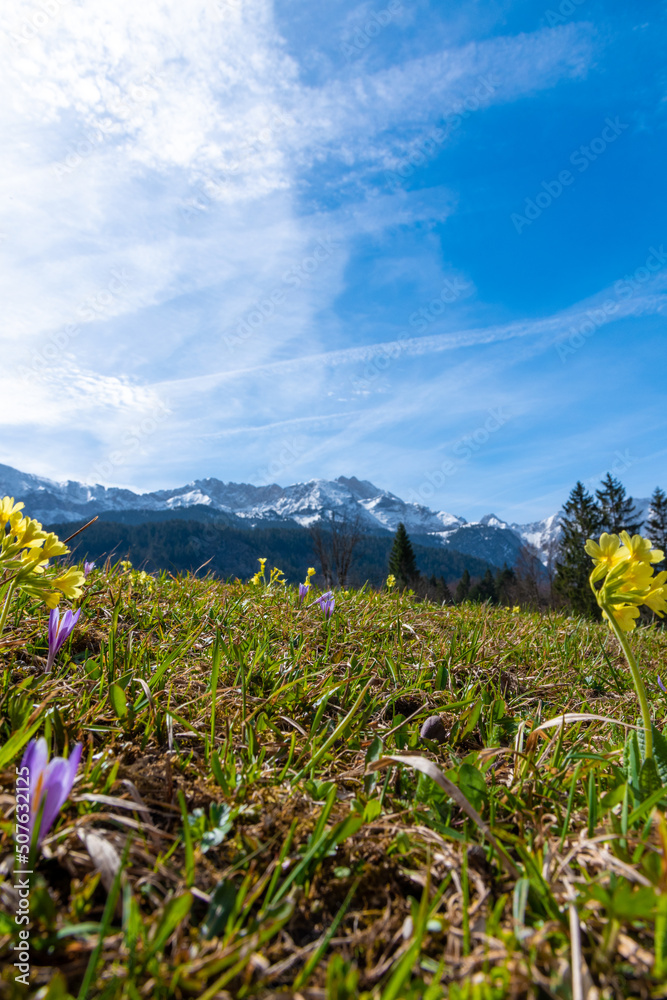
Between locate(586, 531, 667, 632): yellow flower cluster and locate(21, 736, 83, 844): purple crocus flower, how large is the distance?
155cm

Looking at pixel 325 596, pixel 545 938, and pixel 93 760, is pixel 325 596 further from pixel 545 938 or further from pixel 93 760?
pixel 545 938

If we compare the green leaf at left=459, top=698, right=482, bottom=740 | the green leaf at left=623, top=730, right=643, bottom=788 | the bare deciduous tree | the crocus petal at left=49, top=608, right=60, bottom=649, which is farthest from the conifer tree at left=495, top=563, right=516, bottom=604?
the crocus petal at left=49, top=608, right=60, bottom=649

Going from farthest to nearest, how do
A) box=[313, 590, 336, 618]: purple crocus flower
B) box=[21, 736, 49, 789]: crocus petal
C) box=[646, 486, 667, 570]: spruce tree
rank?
box=[646, 486, 667, 570]: spruce tree, box=[313, 590, 336, 618]: purple crocus flower, box=[21, 736, 49, 789]: crocus petal

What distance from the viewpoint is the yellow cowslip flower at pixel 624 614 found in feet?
5.32

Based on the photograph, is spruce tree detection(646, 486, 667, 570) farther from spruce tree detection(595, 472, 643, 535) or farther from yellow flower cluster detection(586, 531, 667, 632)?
yellow flower cluster detection(586, 531, 667, 632)

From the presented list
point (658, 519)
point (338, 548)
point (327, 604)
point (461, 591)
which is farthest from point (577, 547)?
point (327, 604)

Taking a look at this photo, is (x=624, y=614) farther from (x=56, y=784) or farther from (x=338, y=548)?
(x=338, y=548)

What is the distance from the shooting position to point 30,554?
1834 millimetres

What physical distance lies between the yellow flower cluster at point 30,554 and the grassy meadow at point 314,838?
36 cm

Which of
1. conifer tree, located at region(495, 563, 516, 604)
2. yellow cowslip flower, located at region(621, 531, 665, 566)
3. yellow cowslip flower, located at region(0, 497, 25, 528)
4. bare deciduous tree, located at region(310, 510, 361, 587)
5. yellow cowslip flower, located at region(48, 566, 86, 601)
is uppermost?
bare deciduous tree, located at region(310, 510, 361, 587)

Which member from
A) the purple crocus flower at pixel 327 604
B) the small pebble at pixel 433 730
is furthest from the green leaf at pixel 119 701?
the purple crocus flower at pixel 327 604

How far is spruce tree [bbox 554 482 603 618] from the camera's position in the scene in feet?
163

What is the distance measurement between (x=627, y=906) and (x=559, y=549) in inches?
2569

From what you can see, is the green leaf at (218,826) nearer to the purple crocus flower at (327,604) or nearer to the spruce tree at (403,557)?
the purple crocus flower at (327,604)
